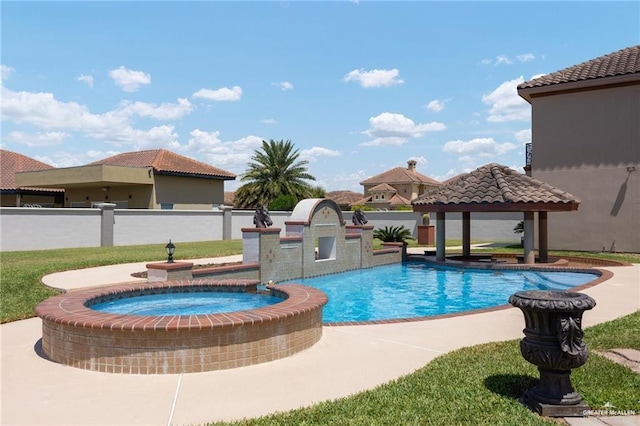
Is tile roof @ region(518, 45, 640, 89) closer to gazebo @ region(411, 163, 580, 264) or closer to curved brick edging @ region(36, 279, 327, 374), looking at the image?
gazebo @ region(411, 163, 580, 264)

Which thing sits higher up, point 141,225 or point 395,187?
point 395,187

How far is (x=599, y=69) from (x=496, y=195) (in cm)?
1092

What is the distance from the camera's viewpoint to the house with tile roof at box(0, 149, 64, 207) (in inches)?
1583

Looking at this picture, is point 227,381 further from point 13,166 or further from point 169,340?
point 13,166

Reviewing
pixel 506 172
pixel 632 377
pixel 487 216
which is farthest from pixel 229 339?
pixel 487 216

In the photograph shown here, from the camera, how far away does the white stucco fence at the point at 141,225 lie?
24422 mm

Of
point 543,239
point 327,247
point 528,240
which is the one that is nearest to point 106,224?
point 327,247

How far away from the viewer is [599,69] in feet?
82.3

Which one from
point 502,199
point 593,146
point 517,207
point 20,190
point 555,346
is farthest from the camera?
point 20,190

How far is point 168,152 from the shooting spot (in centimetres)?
4438

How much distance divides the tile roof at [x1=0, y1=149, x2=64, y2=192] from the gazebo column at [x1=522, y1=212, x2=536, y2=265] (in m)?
37.1

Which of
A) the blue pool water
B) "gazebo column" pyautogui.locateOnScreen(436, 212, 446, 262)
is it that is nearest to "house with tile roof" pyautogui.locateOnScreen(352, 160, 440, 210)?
"gazebo column" pyautogui.locateOnScreen(436, 212, 446, 262)

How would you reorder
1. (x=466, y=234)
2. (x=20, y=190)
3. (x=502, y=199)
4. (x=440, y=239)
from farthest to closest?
(x=20, y=190)
(x=466, y=234)
(x=440, y=239)
(x=502, y=199)

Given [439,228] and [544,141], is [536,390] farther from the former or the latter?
[544,141]
